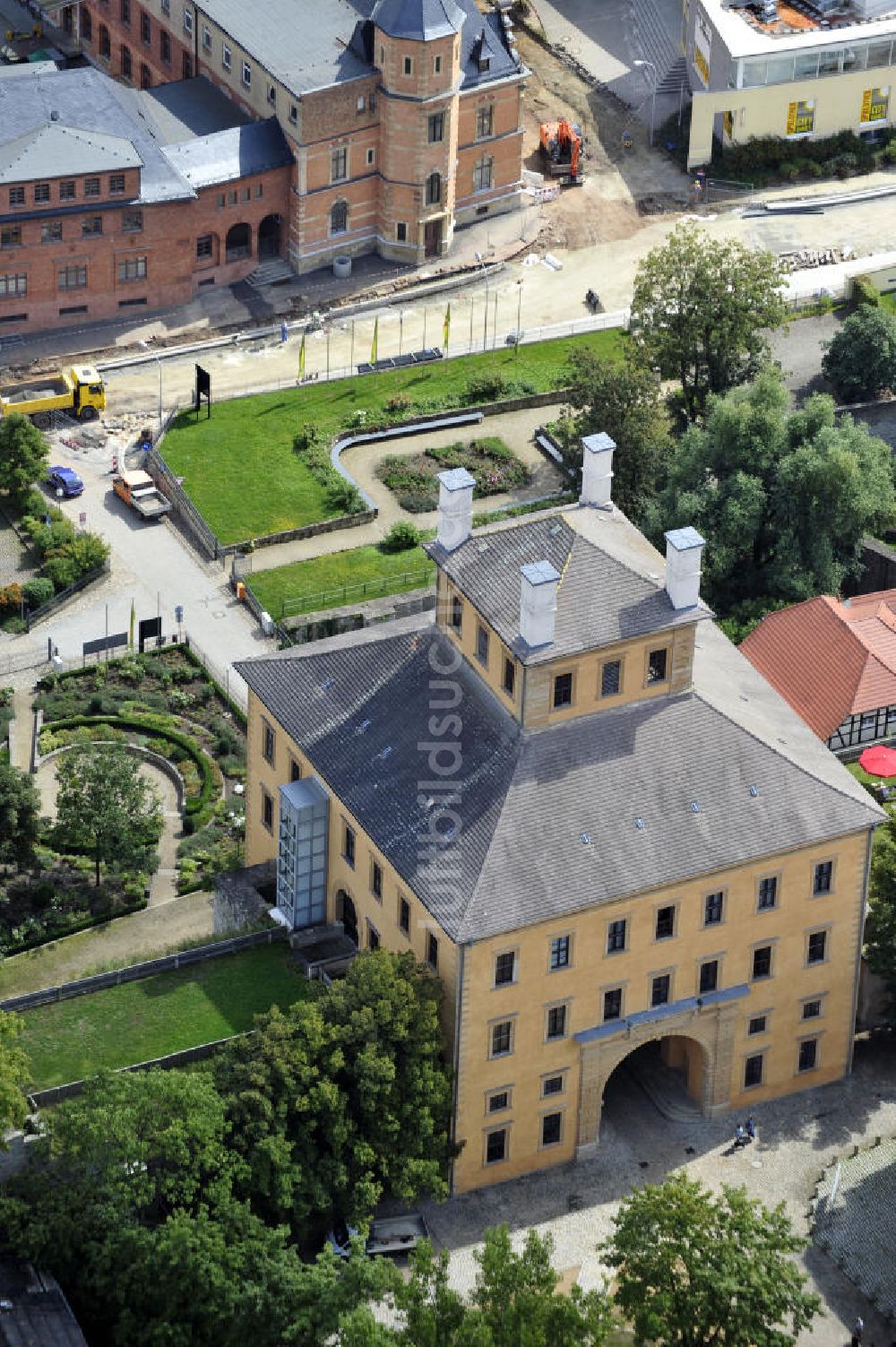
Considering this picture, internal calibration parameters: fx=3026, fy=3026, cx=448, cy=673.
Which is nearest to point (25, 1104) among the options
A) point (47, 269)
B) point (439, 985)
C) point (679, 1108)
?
point (439, 985)

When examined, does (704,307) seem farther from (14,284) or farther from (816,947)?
(816,947)

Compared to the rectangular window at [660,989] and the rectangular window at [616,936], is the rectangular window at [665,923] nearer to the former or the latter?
the rectangular window at [616,936]

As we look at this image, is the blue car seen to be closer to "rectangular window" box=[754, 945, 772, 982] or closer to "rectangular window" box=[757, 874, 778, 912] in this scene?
"rectangular window" box=[754, 945, 772, 982]

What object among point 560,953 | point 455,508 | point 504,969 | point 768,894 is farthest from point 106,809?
point 768,894

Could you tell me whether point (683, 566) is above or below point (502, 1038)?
above

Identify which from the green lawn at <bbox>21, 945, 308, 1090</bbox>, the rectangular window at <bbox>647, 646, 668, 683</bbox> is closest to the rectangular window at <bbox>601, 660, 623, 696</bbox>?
the rectangular window at <bbox>647, 646, 668, 683</bbox>
